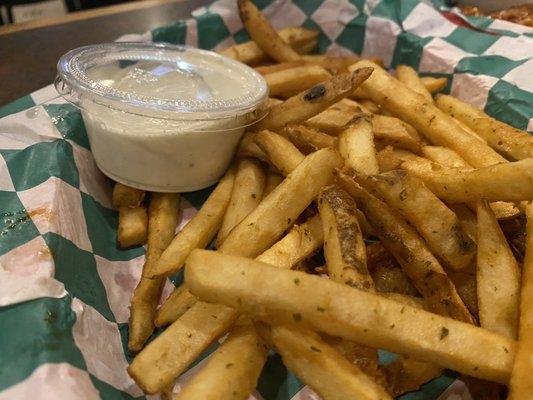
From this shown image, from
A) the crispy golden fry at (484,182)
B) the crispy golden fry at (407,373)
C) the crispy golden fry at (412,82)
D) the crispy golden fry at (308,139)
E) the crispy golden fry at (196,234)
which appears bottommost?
the crispy golden fry at (407,373)

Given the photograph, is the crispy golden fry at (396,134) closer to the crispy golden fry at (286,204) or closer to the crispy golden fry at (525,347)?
the crispy golden fry at (286,204)

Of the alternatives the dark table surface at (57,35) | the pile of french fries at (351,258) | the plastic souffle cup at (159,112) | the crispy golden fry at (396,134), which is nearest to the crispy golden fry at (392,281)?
the pile of french fries at (351,258)

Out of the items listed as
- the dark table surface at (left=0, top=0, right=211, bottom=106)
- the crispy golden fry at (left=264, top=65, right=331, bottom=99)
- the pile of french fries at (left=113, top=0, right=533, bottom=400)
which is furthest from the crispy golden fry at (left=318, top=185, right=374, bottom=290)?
the dark table surface at (left=0, top=0, right=211, bottom=106)

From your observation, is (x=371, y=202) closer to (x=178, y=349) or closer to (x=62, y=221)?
(x=178, y=349)

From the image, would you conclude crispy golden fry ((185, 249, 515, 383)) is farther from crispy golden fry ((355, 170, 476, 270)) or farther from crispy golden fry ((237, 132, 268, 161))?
crispy golden fry ((237, 132, 268, 161))

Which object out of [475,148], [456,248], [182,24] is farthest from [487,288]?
[182,24]
